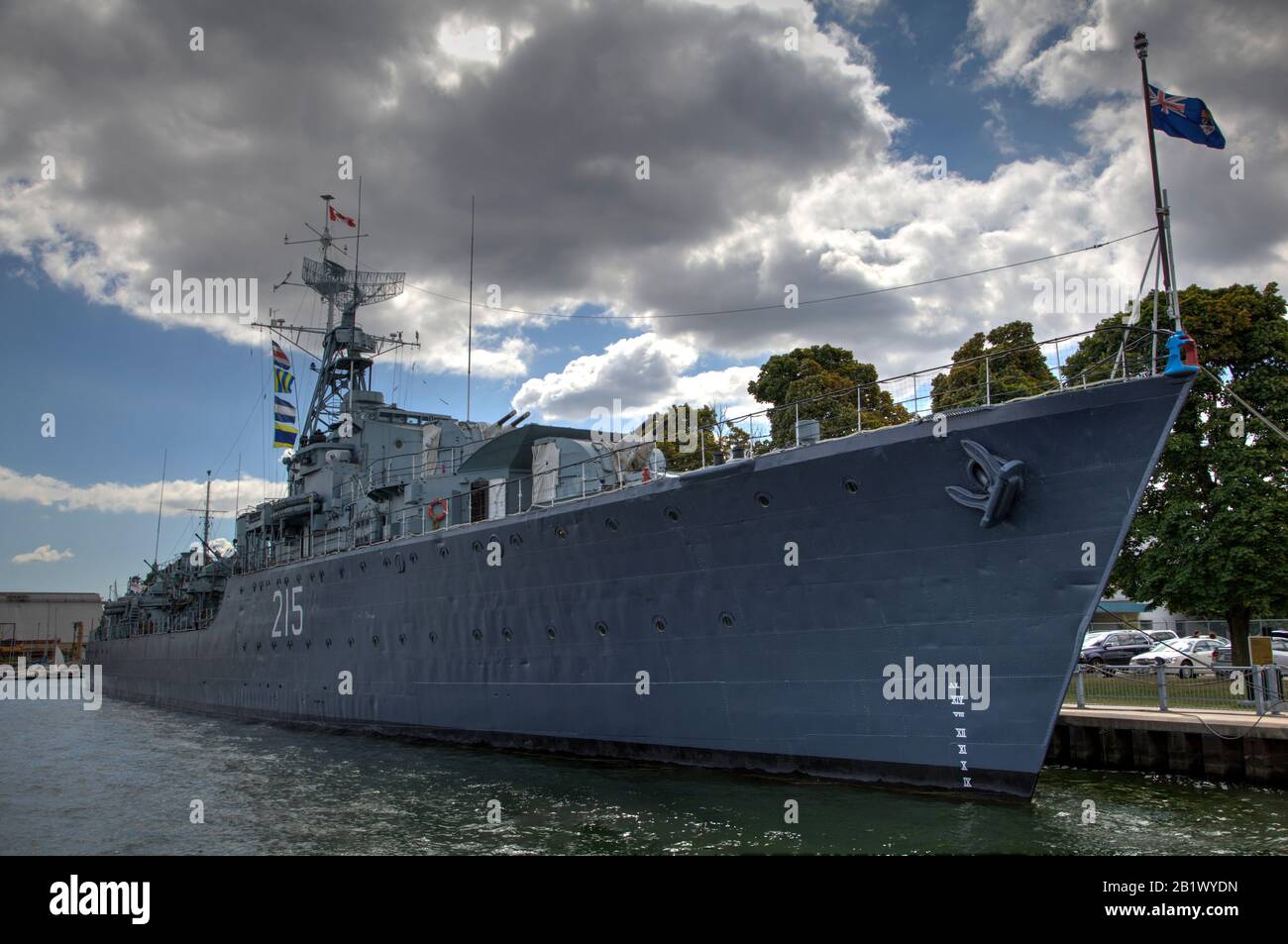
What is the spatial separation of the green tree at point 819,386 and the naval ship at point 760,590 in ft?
50.5

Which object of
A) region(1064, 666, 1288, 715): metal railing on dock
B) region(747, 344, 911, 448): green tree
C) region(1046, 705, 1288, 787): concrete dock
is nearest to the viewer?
region(1046, 705, 1288, 787): concrete dock

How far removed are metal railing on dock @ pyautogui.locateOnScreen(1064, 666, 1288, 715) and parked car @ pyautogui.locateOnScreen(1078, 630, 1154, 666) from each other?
5.83 meters

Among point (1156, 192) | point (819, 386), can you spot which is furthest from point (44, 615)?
point (1156, 192)

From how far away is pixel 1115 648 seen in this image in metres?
29.0

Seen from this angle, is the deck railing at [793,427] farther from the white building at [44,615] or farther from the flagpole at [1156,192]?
the white building at [44,615]

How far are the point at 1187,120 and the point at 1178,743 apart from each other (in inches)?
408

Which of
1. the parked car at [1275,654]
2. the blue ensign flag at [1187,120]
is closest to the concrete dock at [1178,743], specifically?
the parked car at [1275,654]

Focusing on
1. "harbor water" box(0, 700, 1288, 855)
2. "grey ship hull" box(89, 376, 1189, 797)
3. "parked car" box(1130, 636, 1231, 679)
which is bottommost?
"harbor water" box(0, 700, 1288, 855)

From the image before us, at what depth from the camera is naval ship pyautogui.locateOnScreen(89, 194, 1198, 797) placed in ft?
37.1

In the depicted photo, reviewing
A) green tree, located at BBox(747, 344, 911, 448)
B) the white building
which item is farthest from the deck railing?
the white building

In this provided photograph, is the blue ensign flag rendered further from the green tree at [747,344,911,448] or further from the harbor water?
the green tree at [747,344,911,448]

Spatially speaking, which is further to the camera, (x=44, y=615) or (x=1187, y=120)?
(x=44, y=615)

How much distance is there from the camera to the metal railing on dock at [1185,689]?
15.5 meters

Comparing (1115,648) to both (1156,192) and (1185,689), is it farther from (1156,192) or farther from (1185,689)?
(1156,192)
